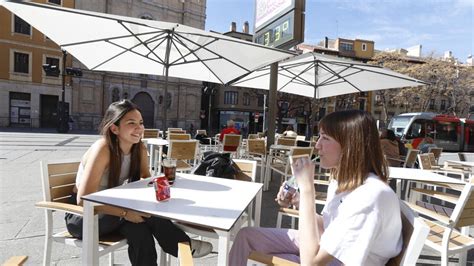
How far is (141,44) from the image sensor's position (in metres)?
6.00

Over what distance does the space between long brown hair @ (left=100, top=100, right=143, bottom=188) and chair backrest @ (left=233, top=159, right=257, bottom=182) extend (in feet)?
3.38

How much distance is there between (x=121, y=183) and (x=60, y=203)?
456 mm

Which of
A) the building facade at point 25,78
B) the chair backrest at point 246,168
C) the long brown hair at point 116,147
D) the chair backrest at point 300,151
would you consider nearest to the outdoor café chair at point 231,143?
the chair backrest at point 300,151

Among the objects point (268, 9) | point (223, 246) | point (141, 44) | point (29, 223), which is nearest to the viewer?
point (223, 246)

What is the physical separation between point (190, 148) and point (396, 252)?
4.35 meters

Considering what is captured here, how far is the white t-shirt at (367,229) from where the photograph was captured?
4.11ft

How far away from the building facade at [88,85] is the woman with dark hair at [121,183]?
3263 cm

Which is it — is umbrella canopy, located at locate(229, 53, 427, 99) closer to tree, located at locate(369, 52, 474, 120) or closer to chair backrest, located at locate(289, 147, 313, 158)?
chair backrest, located at locate(289, 147, 313, 158)

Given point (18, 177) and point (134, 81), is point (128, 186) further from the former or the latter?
point (134, 81)

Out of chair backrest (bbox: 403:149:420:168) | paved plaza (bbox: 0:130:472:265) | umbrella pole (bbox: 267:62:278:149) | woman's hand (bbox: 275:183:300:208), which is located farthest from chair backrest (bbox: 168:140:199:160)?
chair backrest (bbox: 403:149:420:168)

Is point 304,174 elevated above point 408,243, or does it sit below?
above

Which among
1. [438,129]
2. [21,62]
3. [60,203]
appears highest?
[21,62]

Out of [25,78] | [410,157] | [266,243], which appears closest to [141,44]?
[266,243]

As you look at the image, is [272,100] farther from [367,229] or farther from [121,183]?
[367,229]
